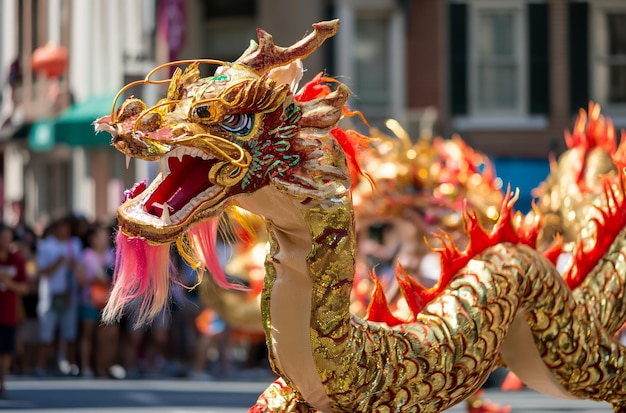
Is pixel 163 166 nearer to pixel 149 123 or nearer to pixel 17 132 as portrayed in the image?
pixel 149 123

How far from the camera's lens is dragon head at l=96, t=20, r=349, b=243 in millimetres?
4617

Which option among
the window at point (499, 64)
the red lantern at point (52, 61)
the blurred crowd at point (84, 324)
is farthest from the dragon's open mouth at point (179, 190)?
the red lantern at point (52, 61)

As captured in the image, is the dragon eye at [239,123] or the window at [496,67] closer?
the dragon eye at [239,123]

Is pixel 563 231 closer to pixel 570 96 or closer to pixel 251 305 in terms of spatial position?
pixel 251 305

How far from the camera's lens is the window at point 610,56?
2169 centimetres

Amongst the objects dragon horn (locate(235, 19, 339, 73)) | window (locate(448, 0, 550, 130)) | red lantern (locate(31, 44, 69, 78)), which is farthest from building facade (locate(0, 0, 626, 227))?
dragon horn (locate(235, 19, 339, 73))

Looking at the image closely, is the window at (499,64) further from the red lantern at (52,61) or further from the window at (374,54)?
the red lantern at (52,61)

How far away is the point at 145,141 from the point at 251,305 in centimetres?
729

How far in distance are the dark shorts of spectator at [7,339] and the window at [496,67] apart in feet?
36.6

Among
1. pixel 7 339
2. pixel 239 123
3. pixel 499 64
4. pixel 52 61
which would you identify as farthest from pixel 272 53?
pixel 52 61

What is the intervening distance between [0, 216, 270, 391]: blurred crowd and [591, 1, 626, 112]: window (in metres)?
9.11

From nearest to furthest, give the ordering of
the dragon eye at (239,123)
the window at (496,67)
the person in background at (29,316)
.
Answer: the dragon eye at (239,123) → the person in background at (29,316) → the window at (496,67)

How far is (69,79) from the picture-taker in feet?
83.5

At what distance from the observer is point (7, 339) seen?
11.8 meters
